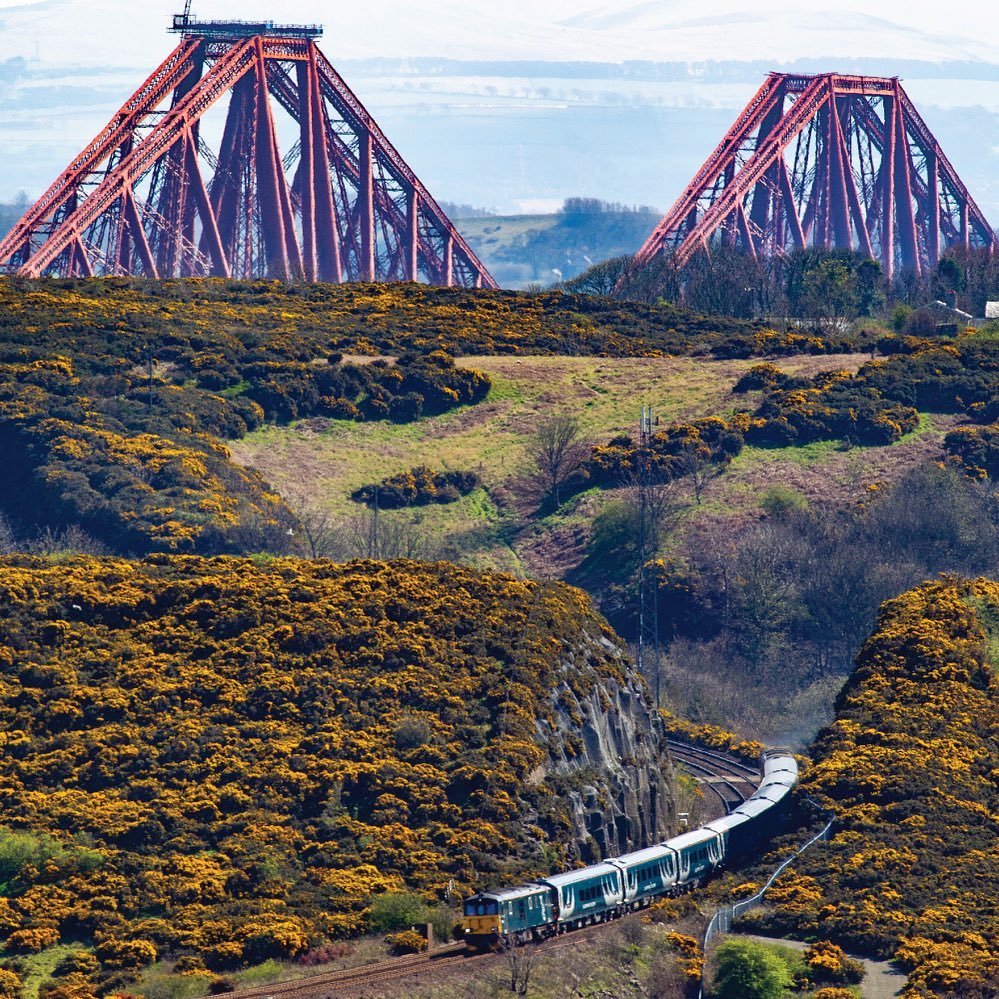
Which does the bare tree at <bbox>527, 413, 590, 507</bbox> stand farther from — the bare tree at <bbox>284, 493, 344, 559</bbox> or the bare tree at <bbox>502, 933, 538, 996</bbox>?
the bare tree at <bbox>502, 933, 538, 996</bbox>

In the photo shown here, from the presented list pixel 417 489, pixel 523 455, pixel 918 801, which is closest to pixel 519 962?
pixel 918 801

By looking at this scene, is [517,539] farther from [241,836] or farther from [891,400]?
[241,836]

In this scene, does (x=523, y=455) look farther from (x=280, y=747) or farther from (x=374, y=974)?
(x=374, y=974)

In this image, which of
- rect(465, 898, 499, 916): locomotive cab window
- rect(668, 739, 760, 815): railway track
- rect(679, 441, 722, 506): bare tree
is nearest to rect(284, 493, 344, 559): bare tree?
rect(679, 441, 722, 506): bare tree

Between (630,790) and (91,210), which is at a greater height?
(91,210)

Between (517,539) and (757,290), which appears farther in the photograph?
(757,290)

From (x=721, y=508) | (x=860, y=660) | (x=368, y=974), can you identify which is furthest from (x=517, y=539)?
(x=368, y=974)
